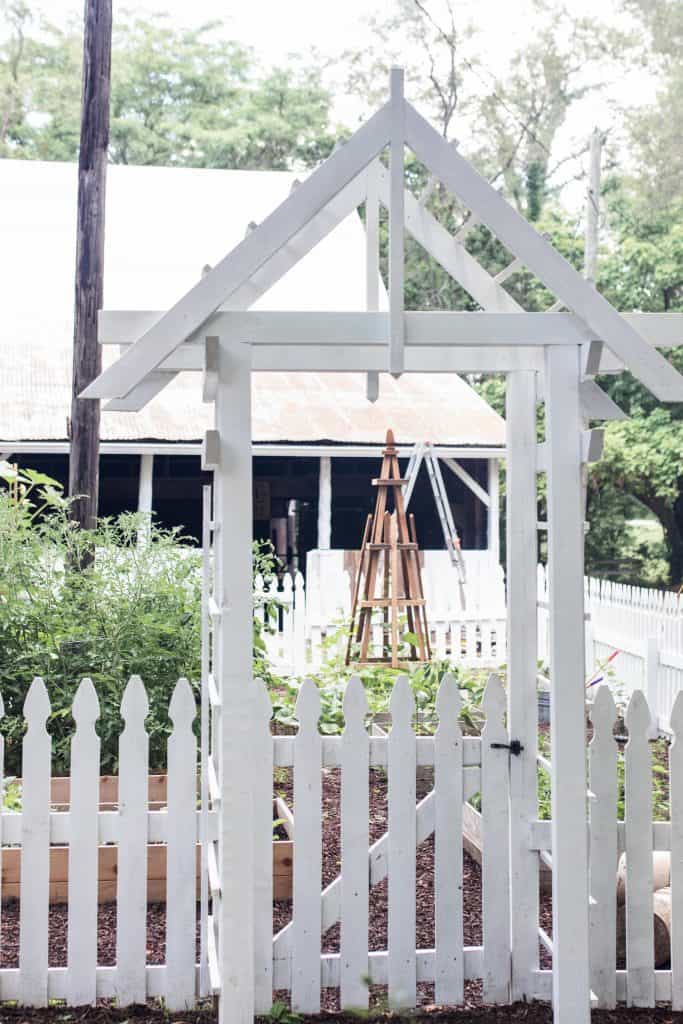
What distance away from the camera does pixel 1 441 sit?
45.9ft

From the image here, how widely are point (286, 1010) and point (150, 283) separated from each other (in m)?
14.3

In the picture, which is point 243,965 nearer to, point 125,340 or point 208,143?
point 125,340

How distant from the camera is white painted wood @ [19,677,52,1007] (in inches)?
145

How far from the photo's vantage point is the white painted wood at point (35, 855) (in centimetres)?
369

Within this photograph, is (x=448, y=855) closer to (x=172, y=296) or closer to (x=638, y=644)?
(x=638, y=644)

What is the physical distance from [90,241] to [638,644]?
580 centimetres

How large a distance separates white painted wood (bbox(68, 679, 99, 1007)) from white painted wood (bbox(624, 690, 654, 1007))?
69.5 inches

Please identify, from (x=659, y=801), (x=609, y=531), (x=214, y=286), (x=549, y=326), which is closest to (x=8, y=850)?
(x=214, y=286)

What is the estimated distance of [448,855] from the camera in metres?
3.81

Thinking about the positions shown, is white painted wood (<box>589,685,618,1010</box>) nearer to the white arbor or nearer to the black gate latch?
the black gate latch

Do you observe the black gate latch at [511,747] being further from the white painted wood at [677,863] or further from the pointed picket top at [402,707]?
the white painted wood at [677,863]

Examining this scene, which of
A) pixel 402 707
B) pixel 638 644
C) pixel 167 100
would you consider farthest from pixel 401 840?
pixel 167 100

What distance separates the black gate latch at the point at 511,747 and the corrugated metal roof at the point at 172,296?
1049 centimetres

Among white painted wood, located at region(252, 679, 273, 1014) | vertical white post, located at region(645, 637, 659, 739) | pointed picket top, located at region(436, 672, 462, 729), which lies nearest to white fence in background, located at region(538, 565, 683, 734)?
vertical white post, located at region(645, 637, 659, 739)
